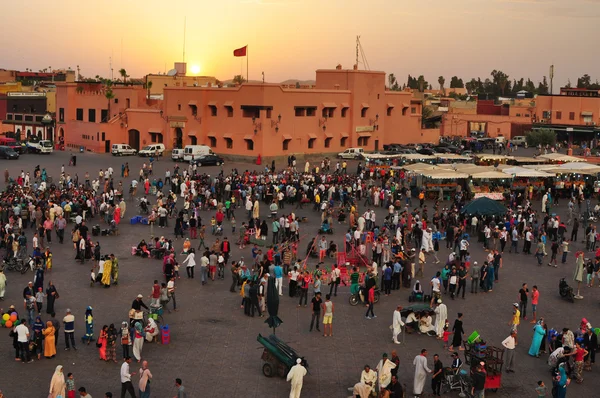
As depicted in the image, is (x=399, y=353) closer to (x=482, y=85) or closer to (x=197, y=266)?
(x=197, y=266)

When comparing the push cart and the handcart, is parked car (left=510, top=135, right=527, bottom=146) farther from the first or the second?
the push cart

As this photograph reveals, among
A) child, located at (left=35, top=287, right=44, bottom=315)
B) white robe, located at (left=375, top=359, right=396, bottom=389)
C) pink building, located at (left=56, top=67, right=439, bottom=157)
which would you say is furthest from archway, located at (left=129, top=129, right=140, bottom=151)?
white robe, located at (left=375, top=359, right=396, bottom=389)

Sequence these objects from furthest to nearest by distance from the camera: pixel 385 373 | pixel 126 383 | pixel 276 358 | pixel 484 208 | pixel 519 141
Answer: pixel 519 141 → pixel 484 208 → pixel 276 358 → pixel 385 373 → pixel 126 383

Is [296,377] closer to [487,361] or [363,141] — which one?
[487,361]

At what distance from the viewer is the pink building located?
57219 millimetres

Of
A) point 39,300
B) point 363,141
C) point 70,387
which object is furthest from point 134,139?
point 70,387

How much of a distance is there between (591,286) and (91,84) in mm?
51741

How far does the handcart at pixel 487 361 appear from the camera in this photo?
52.2ft

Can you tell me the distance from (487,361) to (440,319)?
2942 mm

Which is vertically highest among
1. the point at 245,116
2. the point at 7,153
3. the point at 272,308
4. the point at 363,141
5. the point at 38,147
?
the point at 245,116

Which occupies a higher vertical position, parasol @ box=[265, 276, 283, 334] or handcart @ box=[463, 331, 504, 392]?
parasol @ box=[265, 276, 283, 334]

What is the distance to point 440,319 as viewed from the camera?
62.3 feet

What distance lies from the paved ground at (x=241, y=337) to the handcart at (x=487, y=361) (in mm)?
437

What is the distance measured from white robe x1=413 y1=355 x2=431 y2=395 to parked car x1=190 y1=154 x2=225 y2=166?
37.9 m
